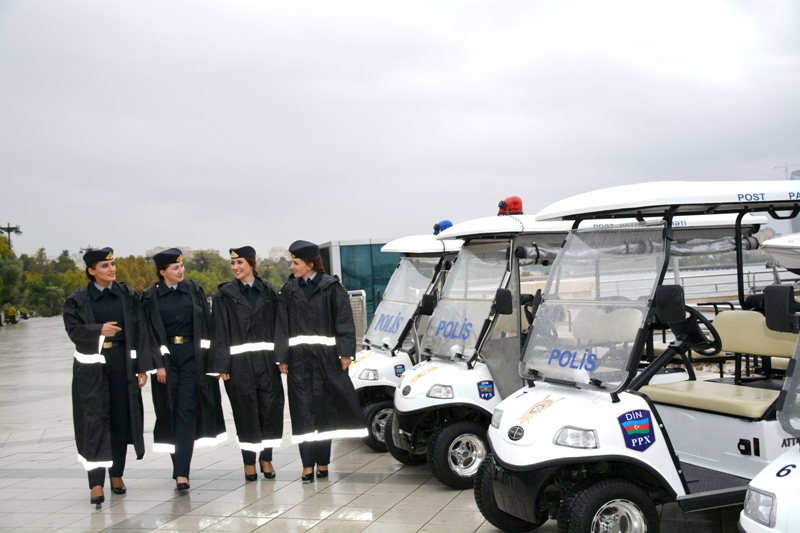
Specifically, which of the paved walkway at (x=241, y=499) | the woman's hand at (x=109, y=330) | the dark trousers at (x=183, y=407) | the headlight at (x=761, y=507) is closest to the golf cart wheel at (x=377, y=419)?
the paved walkway at (x=241, y=499)

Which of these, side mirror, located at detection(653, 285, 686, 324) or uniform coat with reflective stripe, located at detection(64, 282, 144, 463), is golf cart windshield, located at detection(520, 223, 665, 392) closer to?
side mirror, located at detection(653, 285, 686, 324)

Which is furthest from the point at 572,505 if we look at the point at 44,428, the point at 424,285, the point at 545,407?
the point at 44,428

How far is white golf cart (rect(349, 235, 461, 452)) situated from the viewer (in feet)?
25.3

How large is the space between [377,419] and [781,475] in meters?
4.76

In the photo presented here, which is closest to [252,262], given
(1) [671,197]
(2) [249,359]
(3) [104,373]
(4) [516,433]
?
(2) [249,359]

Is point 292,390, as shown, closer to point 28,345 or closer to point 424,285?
point 424,285

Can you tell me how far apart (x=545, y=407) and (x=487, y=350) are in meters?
1.94

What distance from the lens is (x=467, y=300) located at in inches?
268

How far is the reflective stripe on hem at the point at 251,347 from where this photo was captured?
272 inches

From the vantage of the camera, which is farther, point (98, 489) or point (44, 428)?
point (44, 428)

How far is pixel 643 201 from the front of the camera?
15.2ft

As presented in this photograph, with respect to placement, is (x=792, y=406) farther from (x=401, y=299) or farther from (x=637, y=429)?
(x=401, y=299)

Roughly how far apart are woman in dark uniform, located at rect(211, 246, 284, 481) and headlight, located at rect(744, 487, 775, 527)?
4490mm

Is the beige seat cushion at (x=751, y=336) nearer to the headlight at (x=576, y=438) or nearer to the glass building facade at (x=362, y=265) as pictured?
the headlight at (x=576, y=438)
